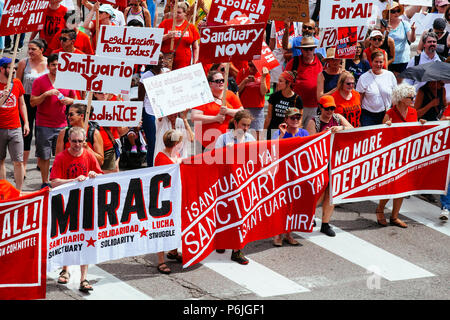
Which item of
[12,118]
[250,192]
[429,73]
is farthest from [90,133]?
[429,73]

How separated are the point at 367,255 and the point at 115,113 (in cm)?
360

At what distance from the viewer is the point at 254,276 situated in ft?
34.7

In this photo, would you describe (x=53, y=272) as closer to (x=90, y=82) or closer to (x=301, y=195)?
(x=90, y=82)

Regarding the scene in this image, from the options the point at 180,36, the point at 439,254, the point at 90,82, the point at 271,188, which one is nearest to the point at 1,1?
the point at 180,36

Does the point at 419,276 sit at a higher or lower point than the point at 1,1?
lower

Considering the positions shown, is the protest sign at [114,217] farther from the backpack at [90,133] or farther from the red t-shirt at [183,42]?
the red t-shirt at [183,42]

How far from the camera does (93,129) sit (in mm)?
11250

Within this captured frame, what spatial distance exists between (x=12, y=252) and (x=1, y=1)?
8.26 m

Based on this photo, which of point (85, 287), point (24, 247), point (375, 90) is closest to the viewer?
point (24, 247)

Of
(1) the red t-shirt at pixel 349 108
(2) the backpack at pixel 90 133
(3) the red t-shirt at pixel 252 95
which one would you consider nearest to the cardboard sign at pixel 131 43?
(2) the backpack at pixel 90 133

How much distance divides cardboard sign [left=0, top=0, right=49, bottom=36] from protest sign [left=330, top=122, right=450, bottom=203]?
4106mm

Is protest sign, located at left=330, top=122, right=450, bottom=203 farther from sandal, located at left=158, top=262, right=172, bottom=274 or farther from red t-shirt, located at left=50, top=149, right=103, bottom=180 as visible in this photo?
red t-shirt, located at left=50, top=149, right=103, bottom=180

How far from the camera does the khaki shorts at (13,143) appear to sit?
12.2 meters

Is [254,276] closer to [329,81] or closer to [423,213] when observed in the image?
[423,213]
